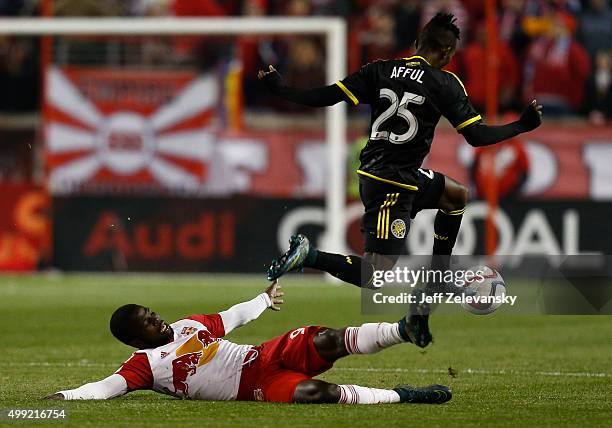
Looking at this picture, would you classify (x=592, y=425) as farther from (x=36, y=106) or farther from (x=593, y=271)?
(x=36, y=106)

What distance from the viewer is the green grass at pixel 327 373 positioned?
8125 millimetres

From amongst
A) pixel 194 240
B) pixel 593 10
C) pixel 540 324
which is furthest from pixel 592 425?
pixel 593 10

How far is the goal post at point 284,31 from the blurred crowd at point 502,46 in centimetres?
102

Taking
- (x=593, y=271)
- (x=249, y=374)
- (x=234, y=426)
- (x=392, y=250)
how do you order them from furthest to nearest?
1. (x=593, y=271)
2. (x=392, y=250)
3. (x=249, y=374)
4. (x=234, y=426)

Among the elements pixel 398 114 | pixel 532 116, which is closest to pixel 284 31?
pixel 398 114

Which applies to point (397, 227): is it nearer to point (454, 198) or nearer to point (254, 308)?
point (454, 198)

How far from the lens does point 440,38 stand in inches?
380

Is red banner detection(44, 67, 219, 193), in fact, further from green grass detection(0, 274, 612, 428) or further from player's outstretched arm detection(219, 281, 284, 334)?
player's outstretched arm detection(219, 281, 284, 334)

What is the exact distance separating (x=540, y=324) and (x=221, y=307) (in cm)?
336

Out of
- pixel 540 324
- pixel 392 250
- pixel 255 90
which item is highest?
pixel 255 90

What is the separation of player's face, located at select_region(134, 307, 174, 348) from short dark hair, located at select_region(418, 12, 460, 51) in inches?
105

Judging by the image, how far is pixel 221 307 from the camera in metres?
15.4

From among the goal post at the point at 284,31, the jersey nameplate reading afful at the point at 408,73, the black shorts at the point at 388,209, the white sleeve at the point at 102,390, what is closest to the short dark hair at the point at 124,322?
the white sleeve at the point at 102,390

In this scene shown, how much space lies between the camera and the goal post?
18.8m
